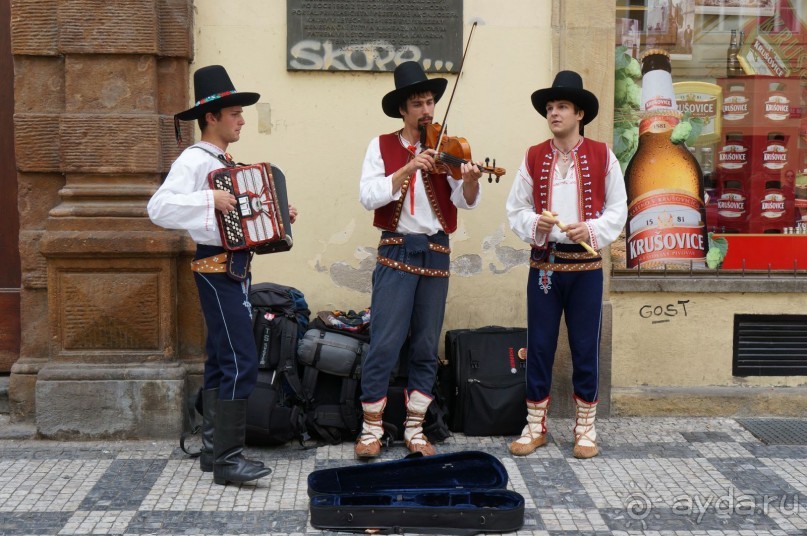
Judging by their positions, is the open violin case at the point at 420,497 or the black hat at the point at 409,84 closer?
the open violin case at the point at 420,497

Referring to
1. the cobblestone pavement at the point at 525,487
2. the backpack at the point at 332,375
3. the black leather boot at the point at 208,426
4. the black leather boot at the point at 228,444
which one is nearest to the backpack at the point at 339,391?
the backpack at the point at 332,375

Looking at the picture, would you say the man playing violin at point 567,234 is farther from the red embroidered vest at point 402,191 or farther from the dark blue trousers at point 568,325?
the red embroidered vest at point 402,191

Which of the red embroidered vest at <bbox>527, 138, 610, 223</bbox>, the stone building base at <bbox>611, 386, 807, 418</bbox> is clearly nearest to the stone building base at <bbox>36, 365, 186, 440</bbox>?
the red embroidered vest at <bbox>527, 138, 610, 223</bbox>

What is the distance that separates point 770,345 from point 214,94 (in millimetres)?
3583

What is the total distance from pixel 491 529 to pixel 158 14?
327 cm

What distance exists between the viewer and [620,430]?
5840mm

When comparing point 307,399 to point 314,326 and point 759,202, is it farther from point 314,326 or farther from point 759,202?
point 759,202

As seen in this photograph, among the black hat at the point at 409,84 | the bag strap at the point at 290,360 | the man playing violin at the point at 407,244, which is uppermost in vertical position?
the black hat at the point at 409,84

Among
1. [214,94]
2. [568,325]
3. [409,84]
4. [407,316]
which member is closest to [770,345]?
[568,325]

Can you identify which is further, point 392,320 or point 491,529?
point 392,320

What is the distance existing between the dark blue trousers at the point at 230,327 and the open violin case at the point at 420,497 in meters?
0.61

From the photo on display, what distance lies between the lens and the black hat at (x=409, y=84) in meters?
5.18

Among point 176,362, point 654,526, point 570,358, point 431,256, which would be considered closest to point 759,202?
point 570,358

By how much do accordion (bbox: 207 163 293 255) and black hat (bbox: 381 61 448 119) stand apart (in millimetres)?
824
